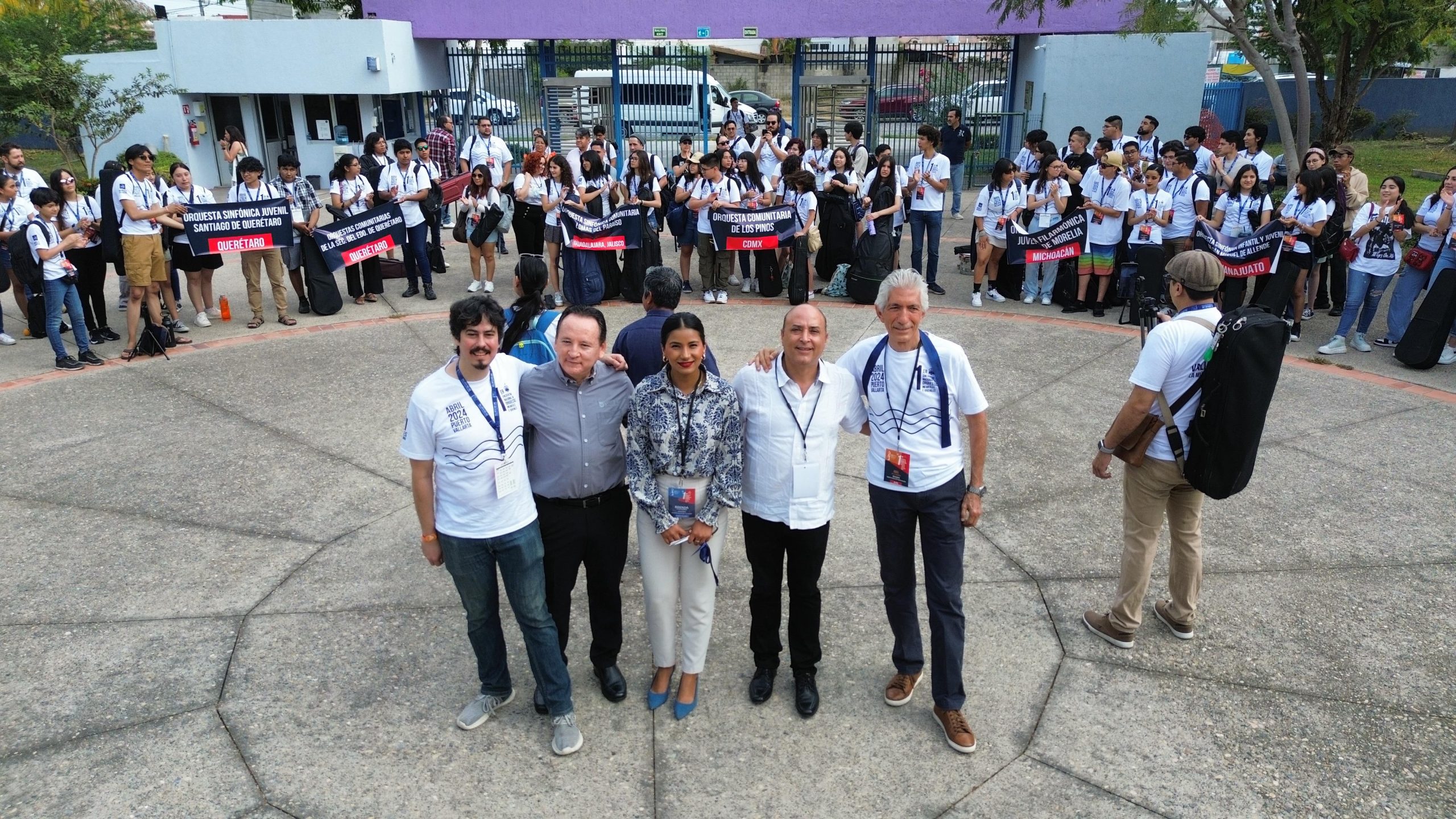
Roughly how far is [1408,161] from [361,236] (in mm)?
24389

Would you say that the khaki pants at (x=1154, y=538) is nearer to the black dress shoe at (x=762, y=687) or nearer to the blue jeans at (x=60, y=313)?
the black dress shoe at (x=762, y=687)

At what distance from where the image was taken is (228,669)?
15.2 feet

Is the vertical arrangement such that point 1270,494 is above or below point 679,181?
below

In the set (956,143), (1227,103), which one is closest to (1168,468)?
(956,143)

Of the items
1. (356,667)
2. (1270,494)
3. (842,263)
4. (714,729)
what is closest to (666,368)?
(714,729)

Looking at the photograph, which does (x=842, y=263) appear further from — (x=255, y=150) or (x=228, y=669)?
(x=255, y=150)

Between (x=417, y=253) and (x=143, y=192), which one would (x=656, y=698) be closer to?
(x=143, y=192)

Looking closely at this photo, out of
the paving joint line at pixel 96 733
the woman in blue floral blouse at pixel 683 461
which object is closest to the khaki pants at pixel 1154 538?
the woman in blue floral blouse at pixel 683 461

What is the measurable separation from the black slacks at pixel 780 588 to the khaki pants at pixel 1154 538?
5.09ft

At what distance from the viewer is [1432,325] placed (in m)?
8.77

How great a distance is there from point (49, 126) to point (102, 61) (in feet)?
6.05

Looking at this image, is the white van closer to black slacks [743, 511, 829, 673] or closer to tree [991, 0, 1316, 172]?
tree [991, 0, 1316, 172]

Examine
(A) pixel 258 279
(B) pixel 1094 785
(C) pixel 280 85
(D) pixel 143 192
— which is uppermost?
(C) pixel 280 85

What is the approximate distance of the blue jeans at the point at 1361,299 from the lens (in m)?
9.33
